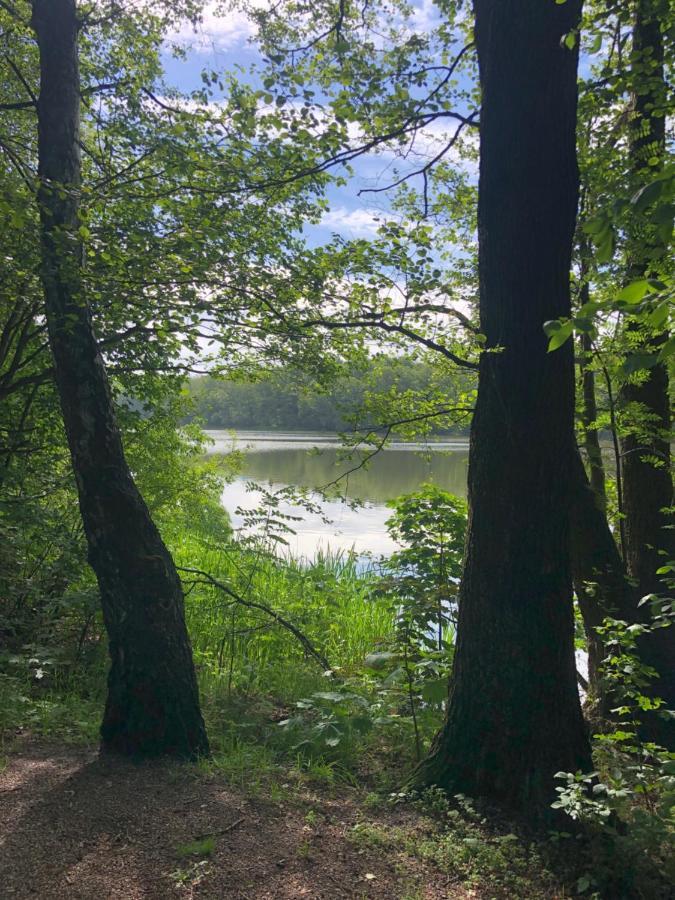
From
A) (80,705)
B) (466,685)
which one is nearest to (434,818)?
(466,685)

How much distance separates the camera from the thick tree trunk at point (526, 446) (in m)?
3.00

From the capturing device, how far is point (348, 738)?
12.7 feet

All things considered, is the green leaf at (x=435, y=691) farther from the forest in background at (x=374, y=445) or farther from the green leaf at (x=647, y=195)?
the green leaf at (x=647, y=195)

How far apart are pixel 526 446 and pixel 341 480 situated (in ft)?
32.5

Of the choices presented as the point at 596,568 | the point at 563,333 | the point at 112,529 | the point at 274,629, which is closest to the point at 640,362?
the point at 563,333

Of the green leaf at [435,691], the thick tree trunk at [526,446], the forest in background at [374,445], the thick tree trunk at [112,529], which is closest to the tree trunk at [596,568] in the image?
the forest in background at [374,445]

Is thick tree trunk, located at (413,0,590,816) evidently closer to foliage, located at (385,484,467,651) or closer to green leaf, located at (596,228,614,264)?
foliage, located at (385,484,467,651)

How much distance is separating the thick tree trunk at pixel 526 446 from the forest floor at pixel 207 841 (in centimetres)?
54

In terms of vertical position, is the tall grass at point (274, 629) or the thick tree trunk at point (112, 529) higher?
the thick tree trunk at point (112, 529)

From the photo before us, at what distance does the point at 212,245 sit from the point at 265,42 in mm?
1632

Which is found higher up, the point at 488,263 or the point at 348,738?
the point at 488,263

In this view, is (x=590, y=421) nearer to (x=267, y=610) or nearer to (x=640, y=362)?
(x=267, y=610)

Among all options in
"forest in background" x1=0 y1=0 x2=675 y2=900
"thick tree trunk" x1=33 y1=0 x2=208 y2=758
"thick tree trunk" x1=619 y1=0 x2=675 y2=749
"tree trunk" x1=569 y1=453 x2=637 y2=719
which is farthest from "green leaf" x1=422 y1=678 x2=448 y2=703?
"thick tree trunk" x1=619 y1=0 x2=675 y2=749

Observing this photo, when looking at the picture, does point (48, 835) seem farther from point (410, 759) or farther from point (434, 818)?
point (410, 759)
